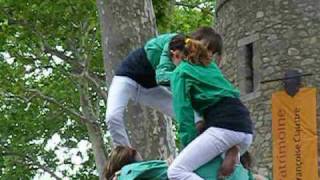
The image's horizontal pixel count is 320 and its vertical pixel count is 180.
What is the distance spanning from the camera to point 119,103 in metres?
6.57

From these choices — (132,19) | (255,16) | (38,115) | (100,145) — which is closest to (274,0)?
(255,16)

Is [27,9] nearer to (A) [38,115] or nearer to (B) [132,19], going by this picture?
(A) [38,115]

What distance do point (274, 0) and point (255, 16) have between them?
498 mm

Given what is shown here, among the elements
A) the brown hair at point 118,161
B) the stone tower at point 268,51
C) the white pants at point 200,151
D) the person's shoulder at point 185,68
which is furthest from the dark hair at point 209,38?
the stone tower at point 268,51

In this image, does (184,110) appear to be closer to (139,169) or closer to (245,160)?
(139,169)

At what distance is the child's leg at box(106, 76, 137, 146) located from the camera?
655cm

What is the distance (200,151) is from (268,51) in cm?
1370

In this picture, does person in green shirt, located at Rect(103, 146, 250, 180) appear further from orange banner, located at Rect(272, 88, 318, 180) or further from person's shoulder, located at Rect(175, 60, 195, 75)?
orange banner, located at Rect(272, 88, 318, 180)

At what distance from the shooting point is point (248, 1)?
1947 centimetres

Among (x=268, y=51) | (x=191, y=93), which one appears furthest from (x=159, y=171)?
(x=268, y=51)

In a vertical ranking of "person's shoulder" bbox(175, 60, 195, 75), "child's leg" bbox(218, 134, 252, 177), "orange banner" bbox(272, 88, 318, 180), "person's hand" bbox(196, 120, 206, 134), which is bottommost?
"orange banner" bbox(272, 88, 318, 180)

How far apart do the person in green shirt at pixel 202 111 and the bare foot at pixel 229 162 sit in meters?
0.04

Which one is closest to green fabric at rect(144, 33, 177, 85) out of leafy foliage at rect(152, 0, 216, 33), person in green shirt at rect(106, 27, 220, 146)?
person in green shirt at rect(106, 27, 220, 146)

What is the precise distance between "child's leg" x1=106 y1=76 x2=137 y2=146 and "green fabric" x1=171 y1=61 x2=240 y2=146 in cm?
100
